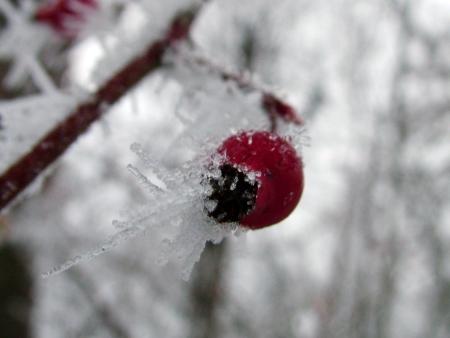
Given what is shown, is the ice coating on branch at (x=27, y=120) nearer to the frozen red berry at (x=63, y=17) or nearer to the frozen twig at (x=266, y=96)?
the frozen twig at (x=266, y=96)

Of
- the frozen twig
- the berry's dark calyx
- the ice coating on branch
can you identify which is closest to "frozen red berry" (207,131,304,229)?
the berry's dark calyx

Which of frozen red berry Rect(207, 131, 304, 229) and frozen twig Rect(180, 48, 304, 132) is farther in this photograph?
frozen twig Rect(180, 48, 304, 132)

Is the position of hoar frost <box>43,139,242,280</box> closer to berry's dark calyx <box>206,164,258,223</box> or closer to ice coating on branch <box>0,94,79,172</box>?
berry's dark calyx <box>206,164,258,223</box>

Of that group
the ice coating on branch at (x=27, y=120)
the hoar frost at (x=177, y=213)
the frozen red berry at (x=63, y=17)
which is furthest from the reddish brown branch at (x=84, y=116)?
the frozen red berry at (x=63, y=17)

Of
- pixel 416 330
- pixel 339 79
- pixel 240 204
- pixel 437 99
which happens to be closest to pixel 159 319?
pixel 339 79

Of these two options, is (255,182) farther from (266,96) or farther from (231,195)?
(266,96)

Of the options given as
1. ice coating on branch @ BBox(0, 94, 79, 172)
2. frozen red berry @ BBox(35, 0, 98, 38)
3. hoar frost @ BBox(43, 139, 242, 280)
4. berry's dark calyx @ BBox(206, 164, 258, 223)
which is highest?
frozen red berry @ BBox(35, 0, 98, 38)

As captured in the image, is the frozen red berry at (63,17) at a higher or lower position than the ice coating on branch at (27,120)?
higher
